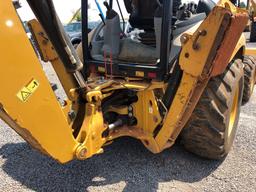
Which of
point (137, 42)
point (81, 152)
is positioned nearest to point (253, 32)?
point (137, 42)

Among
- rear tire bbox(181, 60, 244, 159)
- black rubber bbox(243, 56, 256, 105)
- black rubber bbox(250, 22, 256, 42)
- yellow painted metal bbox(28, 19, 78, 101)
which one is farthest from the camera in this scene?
black rubber bbox(250, 22, 256, 42)

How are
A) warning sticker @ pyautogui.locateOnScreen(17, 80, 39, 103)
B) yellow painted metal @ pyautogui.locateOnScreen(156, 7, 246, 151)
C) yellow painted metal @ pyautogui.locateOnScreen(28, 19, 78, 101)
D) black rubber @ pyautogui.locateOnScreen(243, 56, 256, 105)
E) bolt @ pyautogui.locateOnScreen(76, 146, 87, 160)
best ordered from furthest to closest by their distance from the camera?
1. black rubber @ pyautogui.locateOnScreen(243, 56, 256, 105)
2. yellow painted metal @ pyautogui.locateOnScreen(28, 19, 78, 101)
3. bolt @ pyautogui.locateOnScreen(76, 146, 87, 160)
4. yellow painted metal @ pyautogui.locateOnScreen(156, 7, 246, 151)
5. warning sticker @ pyautogui.locateOnScreen(17, 80, 39, 103)

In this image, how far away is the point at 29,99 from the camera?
1.95 m

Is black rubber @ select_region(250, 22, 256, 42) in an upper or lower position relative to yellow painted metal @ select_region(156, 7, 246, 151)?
lower

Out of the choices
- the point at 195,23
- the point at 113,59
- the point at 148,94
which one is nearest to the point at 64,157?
the point at 148,94

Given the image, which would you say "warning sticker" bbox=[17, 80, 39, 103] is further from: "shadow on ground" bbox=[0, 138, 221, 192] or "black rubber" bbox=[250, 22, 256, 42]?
"black rubber" bbox=[250, 22, 256, 42]

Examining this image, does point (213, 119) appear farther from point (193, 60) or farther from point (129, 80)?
point (129, 80)

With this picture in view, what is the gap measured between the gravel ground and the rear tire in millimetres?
193

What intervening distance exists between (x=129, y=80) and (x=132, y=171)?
871 mm

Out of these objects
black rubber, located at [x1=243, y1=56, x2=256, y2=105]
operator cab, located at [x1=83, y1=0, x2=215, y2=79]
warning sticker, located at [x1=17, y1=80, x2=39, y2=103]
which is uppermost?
warning sticker, located at [x1=17, y1=80, x2=39, y2=103]

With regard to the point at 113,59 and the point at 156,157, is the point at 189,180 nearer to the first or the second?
the point at 156,157

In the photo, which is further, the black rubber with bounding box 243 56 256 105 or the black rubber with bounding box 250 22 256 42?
the black rubber with bounding box 250 22 256 42

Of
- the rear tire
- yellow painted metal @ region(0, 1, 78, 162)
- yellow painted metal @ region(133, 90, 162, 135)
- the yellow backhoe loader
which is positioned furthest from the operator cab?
yellow painted metal @ region(0, 1, 78, 162)

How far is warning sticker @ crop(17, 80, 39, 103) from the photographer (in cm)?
189
